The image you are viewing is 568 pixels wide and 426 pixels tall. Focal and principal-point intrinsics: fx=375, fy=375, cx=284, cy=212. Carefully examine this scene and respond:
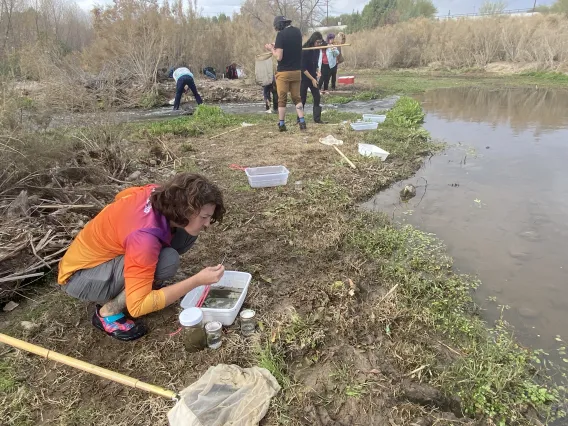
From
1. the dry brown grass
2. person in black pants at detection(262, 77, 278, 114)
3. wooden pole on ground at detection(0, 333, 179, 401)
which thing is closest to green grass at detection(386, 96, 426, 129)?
person in black pants at detection(262, 77, 278, 114)

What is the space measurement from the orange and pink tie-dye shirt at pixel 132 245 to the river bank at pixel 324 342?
17.5 inches

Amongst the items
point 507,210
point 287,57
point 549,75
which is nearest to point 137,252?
point 507,210

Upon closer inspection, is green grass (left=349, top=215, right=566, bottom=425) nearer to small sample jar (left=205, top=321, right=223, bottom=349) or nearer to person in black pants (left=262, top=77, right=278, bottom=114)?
small sample jar (left=205, top=321, right=223, bottom=349)

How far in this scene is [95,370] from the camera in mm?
1875

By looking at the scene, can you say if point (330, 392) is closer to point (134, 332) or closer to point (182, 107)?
→ point (134, 332)

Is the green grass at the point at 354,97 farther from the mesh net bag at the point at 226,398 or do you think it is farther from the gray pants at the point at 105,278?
the mesh net bag at the point at 226,398

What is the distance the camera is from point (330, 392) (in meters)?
1.91

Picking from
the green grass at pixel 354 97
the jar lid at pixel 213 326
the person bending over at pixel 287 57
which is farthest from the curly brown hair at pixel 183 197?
the green grass at pixel 354 97

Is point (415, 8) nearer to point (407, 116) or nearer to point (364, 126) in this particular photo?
point (407, 116)

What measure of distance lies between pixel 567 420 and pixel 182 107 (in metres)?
10.2

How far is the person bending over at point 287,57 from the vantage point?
6172mm

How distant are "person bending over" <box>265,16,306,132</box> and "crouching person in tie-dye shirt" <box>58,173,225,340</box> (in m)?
4.82

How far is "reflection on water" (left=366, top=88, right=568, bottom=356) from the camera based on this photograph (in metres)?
2.62

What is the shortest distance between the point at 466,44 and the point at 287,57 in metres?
16.2
